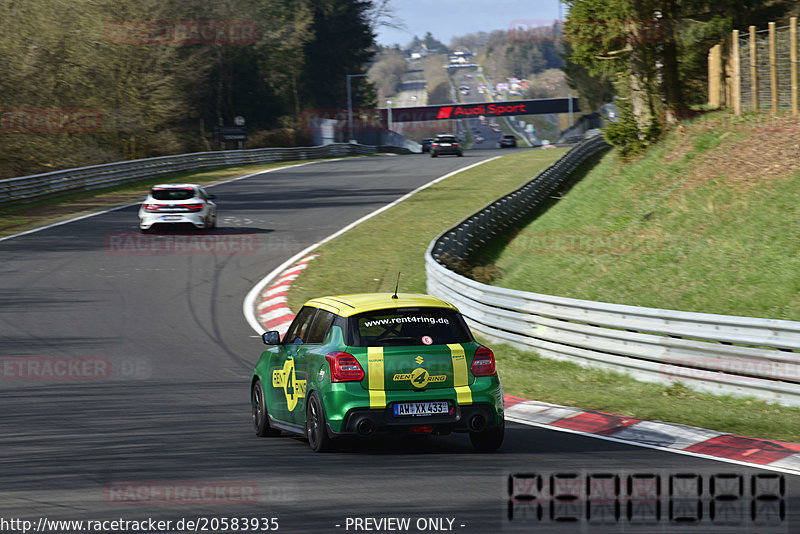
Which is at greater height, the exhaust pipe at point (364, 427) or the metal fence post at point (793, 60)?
the metal fence post at point (793, 60)

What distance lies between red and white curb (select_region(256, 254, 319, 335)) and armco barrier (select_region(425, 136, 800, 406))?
292 cm

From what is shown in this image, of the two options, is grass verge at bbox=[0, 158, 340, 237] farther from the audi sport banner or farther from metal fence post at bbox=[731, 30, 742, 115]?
the audi sport banner

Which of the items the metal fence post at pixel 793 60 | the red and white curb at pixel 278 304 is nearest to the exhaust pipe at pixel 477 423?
the red and white curb at pixel 278 304

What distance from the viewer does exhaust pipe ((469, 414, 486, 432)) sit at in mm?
8500

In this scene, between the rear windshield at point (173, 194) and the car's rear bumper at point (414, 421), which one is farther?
the rear windshield at point (173, 194)

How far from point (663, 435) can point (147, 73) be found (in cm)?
5243

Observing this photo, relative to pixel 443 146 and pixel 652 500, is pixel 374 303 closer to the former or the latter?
pixel 652 500

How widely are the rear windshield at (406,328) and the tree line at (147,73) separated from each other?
36.8 meters

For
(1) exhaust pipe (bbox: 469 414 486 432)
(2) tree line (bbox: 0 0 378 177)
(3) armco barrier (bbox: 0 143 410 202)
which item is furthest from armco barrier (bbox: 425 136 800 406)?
(2) tree line (bbox: 0 0 378 177)

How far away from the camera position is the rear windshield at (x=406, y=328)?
340 inches

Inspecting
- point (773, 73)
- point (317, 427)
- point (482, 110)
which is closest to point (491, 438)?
point (317, 427)

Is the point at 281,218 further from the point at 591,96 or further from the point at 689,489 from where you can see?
the point at 591,96

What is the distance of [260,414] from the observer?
9.86 m

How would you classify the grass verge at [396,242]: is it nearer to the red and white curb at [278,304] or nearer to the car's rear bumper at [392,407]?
the red and white curb at [278,304]
